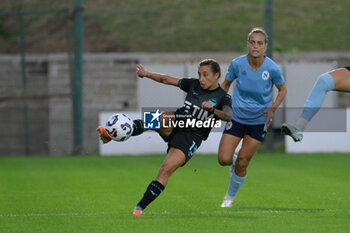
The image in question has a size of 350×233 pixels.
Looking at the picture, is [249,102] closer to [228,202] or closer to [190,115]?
[190,115]

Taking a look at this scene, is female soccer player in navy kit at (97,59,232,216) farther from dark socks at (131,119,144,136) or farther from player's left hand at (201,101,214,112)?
player's left hand at (201,101,214,112)

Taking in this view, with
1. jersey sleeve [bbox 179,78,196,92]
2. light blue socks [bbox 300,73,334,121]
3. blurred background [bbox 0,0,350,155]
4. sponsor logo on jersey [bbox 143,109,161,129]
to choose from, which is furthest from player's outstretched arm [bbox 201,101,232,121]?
blurred background [bbox 0,0,350,155]

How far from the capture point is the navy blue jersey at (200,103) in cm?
848

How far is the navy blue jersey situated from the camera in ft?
27.8

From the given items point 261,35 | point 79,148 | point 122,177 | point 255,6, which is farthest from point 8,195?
point 255,6

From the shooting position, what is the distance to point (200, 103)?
8.53m

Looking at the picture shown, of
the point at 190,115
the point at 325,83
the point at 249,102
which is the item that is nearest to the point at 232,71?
the point at 249,102

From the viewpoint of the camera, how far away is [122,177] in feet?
47.0

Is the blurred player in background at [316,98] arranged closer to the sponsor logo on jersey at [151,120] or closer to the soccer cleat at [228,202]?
the sponsor logo on jersey at [151,120]

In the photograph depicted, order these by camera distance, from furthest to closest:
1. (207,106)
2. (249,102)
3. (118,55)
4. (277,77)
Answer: (118,55), (249,102), (277,77), (207,106)

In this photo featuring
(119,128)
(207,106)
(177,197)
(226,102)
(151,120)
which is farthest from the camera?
(177,197)

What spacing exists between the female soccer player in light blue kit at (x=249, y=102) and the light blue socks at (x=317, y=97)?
1653mm

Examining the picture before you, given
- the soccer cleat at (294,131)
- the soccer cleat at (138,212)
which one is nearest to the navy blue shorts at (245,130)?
the soccer cleat at (138,212)

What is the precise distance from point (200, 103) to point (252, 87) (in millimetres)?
996
